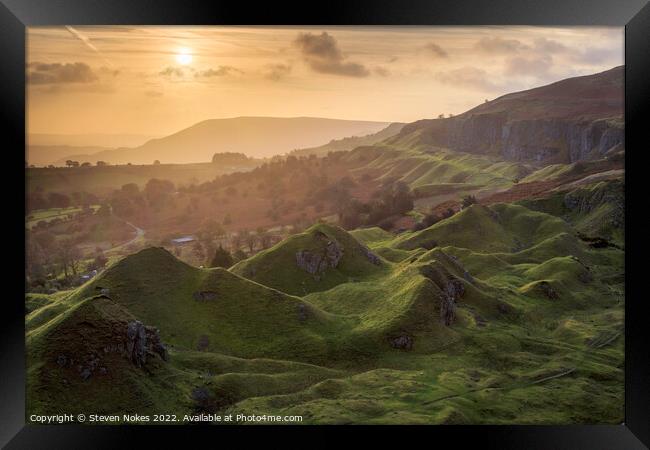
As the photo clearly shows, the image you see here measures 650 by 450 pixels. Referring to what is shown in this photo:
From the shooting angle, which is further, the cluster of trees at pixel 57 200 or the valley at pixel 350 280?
the cluster of trees at pixel 57 200

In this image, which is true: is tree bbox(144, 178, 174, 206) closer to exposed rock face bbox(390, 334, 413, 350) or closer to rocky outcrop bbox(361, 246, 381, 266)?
exposed rock face bbox(390, 334, 413, 350)

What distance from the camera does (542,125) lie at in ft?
194

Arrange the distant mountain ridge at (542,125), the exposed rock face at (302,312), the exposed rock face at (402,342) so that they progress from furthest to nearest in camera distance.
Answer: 1. the distant mountain ridge at (542,125)
2. the exposed rock face at (302,312)
3. the exposed rock face at (402,342)

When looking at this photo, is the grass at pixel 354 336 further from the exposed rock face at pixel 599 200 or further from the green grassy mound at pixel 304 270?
the exposed rock face at pixel 599 200

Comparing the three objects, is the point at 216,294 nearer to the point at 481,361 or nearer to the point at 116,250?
the point at 116,250

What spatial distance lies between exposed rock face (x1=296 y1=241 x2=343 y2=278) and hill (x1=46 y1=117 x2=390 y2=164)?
12330mm

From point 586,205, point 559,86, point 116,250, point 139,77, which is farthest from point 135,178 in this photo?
point 586,205

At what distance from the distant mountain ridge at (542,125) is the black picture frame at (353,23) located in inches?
307

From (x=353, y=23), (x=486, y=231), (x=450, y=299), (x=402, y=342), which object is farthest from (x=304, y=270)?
(x=353, y=23)

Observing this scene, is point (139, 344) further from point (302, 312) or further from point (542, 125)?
point (542, 125)

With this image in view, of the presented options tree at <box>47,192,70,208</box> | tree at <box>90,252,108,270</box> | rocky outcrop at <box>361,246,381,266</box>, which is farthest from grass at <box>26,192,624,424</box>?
tree at <box>47,192,70,208</box>

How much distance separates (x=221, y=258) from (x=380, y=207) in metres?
19.1

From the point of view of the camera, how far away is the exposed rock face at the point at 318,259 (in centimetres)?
5156

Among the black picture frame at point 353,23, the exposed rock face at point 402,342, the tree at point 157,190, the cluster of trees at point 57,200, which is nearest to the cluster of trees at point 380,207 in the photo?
the tree at point 157,190
